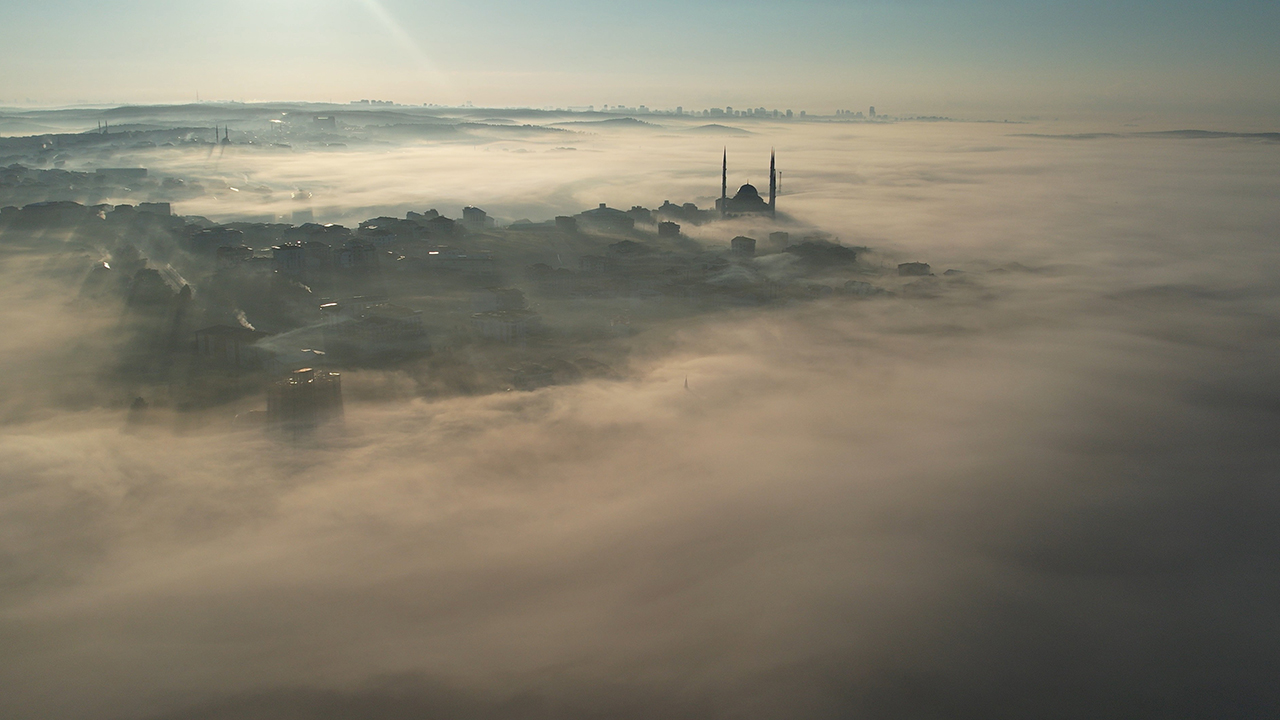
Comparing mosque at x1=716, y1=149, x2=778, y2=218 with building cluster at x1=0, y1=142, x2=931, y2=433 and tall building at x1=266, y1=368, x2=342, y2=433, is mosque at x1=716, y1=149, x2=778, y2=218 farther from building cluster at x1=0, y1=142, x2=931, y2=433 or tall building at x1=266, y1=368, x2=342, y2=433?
tall building at x1=266, y1=368, x2=342, y2=433

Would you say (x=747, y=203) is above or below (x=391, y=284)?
above

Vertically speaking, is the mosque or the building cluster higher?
the mosque

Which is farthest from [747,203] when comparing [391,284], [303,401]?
[303,401]

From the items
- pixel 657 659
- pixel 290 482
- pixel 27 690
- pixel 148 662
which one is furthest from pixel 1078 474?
pixel 27 690

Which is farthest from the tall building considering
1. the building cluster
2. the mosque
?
the mosque

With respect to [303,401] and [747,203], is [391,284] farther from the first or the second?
[747,203]

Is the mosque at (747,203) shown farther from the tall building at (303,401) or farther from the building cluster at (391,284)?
the tall building at (303,401)

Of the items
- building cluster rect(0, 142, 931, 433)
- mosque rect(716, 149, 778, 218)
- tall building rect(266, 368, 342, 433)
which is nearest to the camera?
tall building rect(266, 368, 342, 433)

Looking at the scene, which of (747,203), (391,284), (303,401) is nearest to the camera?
(303,401)

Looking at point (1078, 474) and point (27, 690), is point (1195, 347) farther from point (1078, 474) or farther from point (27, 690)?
point (27, 690)

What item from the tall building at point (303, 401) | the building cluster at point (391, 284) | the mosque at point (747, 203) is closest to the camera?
the tall building at point (303, 401)

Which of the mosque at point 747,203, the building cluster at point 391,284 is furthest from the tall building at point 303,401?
the mosque at point 747,203
